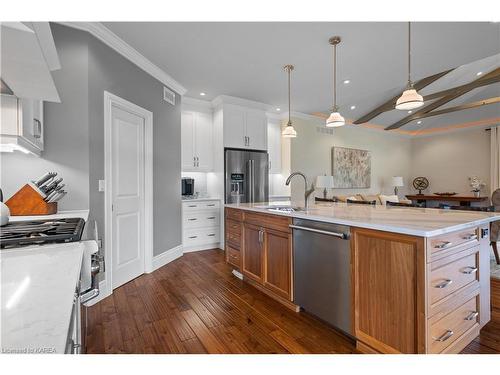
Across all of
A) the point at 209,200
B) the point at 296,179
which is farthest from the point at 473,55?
the point at 209,200

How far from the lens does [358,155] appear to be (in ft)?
22.2

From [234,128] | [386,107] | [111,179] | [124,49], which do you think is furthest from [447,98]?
[111,179]

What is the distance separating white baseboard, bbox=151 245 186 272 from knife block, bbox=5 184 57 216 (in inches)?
65.5

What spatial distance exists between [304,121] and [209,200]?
3.06 metres

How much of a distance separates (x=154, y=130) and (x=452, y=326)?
3.60m

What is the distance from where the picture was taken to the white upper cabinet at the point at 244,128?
14.7 feet

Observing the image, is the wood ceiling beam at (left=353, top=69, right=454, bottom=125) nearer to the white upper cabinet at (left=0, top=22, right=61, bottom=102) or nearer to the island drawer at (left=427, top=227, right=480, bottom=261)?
the island drawer at (left=427, top=227, right=480, bottom=261)

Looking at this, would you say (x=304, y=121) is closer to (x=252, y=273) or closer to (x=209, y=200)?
(x=209, y=200)

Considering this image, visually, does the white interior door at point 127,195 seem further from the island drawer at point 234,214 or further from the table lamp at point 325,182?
the table lamp at point 325,182

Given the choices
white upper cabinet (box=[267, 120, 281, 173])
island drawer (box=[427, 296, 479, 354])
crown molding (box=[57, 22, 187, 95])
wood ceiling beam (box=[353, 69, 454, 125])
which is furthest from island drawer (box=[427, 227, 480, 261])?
wood ceiling beam (box=[353, 69, 454, 125])

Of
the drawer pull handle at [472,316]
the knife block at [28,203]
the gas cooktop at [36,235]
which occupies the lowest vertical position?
the drawer pull handle at [472,316]

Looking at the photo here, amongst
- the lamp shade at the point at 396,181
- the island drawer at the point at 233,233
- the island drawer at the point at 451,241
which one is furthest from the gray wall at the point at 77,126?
the lamp shade at the point at 396,181

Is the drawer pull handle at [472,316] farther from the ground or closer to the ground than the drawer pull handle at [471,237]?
closer to the ground

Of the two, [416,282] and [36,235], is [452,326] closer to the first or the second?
[416,282]
